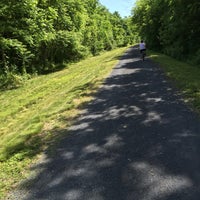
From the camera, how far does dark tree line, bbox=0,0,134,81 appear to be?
65.3ft

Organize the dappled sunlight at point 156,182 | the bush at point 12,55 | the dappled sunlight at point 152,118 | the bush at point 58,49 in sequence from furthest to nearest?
the bush at point 58,49
the bush at point 12,55
the dappled sunlight at point 152,118
the dappled sunlight at point 156,182

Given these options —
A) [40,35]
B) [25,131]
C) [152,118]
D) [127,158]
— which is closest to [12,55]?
[40,35]

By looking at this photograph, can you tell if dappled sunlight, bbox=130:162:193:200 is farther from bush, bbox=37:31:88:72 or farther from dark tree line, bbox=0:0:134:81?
bush, bbox=37:31:88:72

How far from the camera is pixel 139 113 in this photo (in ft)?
27.3

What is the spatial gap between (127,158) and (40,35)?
56.6 feet

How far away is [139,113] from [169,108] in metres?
0.89

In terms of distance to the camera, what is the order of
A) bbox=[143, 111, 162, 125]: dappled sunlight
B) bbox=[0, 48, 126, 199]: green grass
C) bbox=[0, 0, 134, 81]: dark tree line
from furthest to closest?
bbox=[0, 0, 134, 81]: dark tree line < bbox=[143, 111, 162, 125]: dappled sunlight < bbox=[0, 48, 126, 199]: green grass

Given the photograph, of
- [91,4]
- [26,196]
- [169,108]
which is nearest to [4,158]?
[26,196]

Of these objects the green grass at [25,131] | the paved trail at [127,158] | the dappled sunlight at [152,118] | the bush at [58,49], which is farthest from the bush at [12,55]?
the dappled sunlight at [152,118]

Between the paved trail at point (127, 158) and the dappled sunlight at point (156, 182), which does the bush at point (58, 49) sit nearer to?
the paved trail at point (127, 158)

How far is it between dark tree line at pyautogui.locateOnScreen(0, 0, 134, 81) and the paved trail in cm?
1310

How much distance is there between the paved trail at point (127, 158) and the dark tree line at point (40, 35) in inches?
516

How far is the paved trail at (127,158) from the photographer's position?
4512 millimetres

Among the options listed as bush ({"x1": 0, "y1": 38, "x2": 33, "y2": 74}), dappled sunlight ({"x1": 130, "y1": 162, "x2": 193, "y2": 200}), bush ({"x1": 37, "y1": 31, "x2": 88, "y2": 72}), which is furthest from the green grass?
bush ({"x1": 37, "y1": 31, "x2": 88, "y2": 72})
